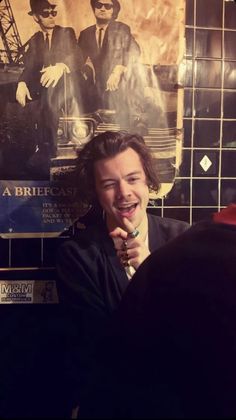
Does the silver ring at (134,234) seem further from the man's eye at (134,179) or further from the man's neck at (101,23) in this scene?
the man's neck at (101,23)

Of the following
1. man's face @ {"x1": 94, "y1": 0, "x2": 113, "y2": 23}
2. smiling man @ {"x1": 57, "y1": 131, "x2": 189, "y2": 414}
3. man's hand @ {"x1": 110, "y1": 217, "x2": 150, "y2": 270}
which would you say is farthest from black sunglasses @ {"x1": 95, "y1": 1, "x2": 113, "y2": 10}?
man's hand @ {"x1": 110, "y1": 217, "x2": 150, "y2": 270}

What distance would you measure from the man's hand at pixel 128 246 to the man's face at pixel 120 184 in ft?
0.08

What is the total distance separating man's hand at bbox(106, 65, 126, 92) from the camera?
133 centimetres

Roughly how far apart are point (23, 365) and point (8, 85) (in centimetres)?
84

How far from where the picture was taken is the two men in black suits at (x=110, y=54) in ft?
4.31

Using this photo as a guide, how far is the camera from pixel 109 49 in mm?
1326

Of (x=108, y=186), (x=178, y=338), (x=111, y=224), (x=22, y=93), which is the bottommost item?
(x=178, y=338)

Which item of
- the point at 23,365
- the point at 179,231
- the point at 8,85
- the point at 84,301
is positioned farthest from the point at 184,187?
the point at 23,365

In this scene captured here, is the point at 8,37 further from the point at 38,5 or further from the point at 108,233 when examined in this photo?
the point at 108,233

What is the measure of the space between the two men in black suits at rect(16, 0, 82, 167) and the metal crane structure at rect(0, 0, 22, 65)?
0.03 metres

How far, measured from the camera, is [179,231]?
1380mm

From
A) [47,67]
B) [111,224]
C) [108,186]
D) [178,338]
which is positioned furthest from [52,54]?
[178,338]

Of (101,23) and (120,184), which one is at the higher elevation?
(101,23)

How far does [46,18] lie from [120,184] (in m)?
0.54
